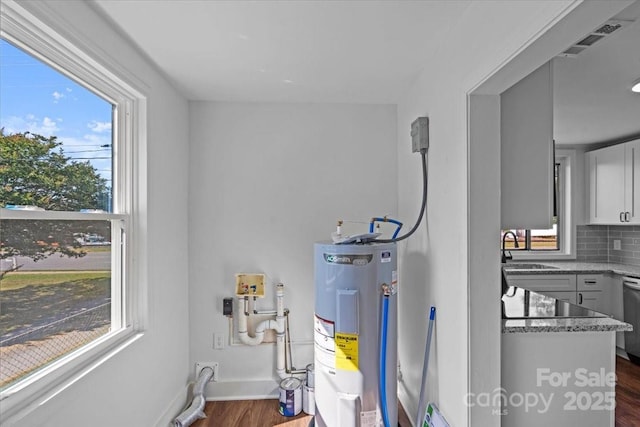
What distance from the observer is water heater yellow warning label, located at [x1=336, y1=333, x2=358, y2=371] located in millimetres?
2133

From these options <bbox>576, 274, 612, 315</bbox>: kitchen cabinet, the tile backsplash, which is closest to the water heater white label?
<bbox>576, 274, 612, 315</bbox>: kitchen cabinet

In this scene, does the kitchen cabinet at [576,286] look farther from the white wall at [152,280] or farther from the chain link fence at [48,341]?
the chain link fence at [48,341]

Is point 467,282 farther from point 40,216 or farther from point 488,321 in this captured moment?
point 40,216

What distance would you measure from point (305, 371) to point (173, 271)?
1.30 meters

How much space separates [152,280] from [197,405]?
103cm

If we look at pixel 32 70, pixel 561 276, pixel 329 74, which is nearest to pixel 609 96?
pixel 561 276

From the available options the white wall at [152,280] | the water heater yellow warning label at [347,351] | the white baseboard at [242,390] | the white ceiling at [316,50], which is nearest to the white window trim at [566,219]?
the white ceiling at [316,50]

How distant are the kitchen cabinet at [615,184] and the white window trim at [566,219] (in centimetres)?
18

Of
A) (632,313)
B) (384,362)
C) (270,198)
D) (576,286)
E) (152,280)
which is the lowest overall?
(632,313)

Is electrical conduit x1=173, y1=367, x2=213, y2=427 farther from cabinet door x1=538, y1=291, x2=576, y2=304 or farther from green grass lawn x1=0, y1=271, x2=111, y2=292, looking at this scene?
cabinet door x1=538, y1=291, x2=576, y2=304

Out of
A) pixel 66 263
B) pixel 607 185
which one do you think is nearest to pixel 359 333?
pixel 66 263

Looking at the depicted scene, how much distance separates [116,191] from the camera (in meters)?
2.07

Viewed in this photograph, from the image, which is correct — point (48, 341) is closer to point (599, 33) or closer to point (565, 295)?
point (599, 33)

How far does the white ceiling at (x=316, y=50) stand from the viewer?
65.3 inches
